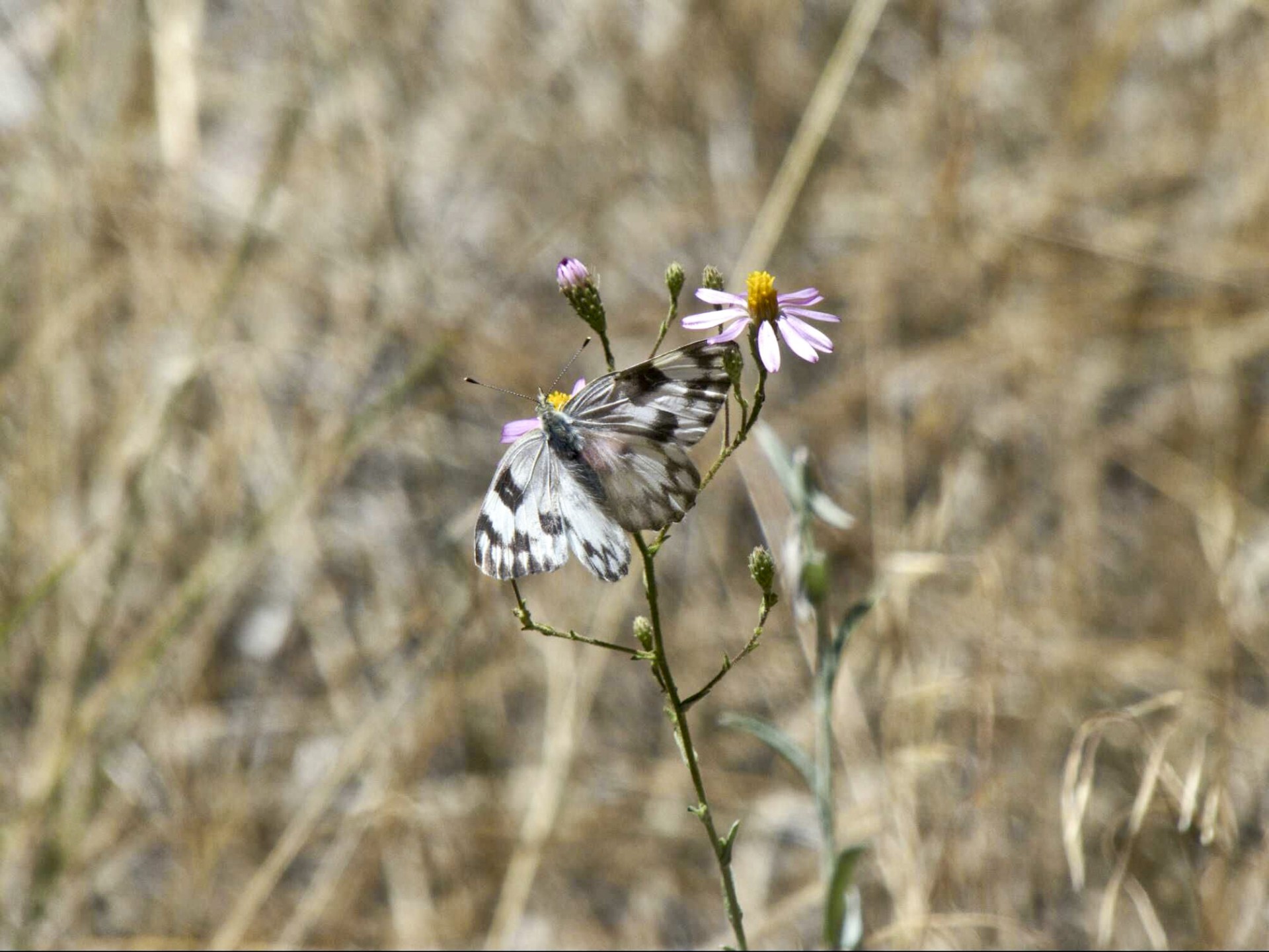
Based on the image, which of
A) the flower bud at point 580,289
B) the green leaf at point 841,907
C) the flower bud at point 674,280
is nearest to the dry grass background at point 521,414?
the green leaf at point 841,907

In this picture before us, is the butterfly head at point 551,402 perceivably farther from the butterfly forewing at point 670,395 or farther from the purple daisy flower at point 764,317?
the purple daisy flower at point 764,317

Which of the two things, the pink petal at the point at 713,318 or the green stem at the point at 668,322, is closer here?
the green stem at the point at 668,322

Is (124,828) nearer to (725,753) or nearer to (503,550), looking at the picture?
(725,753)

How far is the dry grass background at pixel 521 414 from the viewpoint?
12.1 ft

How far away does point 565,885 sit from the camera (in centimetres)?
396

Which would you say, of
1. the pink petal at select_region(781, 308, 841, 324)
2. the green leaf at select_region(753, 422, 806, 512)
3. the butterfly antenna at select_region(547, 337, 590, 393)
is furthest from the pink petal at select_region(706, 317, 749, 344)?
the green leaf at select_region(753, 422, 806, 512)

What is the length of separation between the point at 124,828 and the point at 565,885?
1.53 meters

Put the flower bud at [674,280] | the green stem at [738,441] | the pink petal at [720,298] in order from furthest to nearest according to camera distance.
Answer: the flower bud at [674,280], the pink petal at [720,298], the green stem at [738,441]

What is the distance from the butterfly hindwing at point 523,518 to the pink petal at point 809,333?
19.2 inches

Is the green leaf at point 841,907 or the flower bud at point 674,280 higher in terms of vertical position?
the flower bud at point 674,280

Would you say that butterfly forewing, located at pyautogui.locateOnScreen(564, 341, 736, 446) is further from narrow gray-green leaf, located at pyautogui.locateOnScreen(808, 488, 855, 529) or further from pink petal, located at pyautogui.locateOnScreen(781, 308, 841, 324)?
narrow gray-green leaf, located at pyautogui.locateOnScreen(808, 488, 855, 529)

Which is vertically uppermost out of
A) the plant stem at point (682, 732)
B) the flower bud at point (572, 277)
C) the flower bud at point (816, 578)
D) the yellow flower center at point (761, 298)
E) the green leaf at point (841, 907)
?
the flower bud at point (572, 277)

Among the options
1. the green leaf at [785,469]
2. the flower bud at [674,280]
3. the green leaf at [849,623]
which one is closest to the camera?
the flower bud at [674,280]

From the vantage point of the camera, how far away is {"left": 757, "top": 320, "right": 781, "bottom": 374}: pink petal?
1865 millimetres
